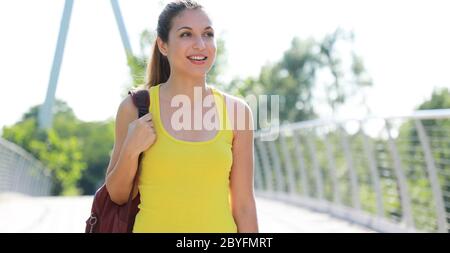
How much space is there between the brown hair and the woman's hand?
0.34 meters

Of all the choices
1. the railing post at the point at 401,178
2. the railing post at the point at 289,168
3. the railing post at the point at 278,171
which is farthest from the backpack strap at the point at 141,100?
the railing post at the point at 278,171

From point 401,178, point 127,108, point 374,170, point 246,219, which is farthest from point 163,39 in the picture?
point 374,170

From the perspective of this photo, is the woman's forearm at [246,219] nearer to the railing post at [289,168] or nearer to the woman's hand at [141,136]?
the woman's hand at [141,136]

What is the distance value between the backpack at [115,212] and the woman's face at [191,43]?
0.52ft

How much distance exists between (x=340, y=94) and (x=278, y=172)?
2983 cm

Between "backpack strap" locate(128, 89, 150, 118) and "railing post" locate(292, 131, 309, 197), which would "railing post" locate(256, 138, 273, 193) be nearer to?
"railing post" locate(292, 131, 309, 197)

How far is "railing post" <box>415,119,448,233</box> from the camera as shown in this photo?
625cm

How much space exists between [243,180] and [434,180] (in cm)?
418

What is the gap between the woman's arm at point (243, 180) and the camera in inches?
97.2

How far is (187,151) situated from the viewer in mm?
2361

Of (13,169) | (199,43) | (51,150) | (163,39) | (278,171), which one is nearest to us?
(199,43)

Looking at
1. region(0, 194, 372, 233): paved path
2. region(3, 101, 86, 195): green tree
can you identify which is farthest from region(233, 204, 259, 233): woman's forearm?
region(3, 101, 86, 195): green tree

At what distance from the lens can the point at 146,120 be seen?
238 cm

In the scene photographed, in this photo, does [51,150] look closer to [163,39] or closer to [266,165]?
[266,165]
